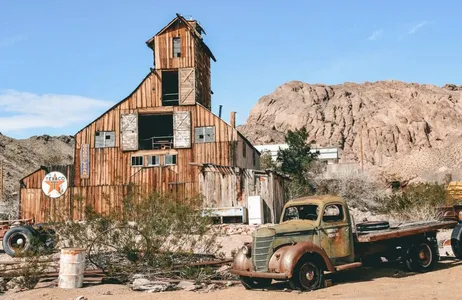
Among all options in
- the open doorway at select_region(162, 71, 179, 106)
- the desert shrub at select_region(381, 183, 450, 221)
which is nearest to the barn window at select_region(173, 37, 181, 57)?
the open doorway at select_region(162, 71, 179, 106)

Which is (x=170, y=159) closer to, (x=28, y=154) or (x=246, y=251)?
(x=246, y=251)

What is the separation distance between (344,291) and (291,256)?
1.40 m

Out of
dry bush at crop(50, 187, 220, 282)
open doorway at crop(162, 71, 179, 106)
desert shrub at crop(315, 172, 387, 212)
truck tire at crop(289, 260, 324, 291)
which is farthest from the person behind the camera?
desert shrub at crop(315, 172, 387, 212)

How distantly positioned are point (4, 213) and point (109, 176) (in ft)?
31.1

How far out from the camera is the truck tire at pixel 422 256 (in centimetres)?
1350

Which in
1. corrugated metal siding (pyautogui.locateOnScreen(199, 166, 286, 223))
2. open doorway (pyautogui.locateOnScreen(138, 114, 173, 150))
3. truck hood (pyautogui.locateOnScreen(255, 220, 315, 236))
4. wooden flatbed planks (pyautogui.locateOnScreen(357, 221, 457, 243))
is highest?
open doorway (pyautogui.locateOnScreen(138, 114, 173, 150))

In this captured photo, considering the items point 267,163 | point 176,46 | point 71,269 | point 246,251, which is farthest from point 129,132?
point 246,251

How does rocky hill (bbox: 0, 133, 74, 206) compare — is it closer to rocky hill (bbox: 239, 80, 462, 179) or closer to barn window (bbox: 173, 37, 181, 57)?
barn window (bbox: 173, 37, 181, 57)

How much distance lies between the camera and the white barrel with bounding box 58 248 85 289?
1200 centimetres

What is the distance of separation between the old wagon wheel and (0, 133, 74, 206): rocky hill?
156 feet

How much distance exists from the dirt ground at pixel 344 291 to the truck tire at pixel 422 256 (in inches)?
14.2

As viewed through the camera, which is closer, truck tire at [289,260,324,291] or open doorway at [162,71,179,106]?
truck tire at [289,260,324,291]

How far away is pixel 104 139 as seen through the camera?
109ft

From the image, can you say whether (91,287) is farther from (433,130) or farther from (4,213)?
(433,130)
